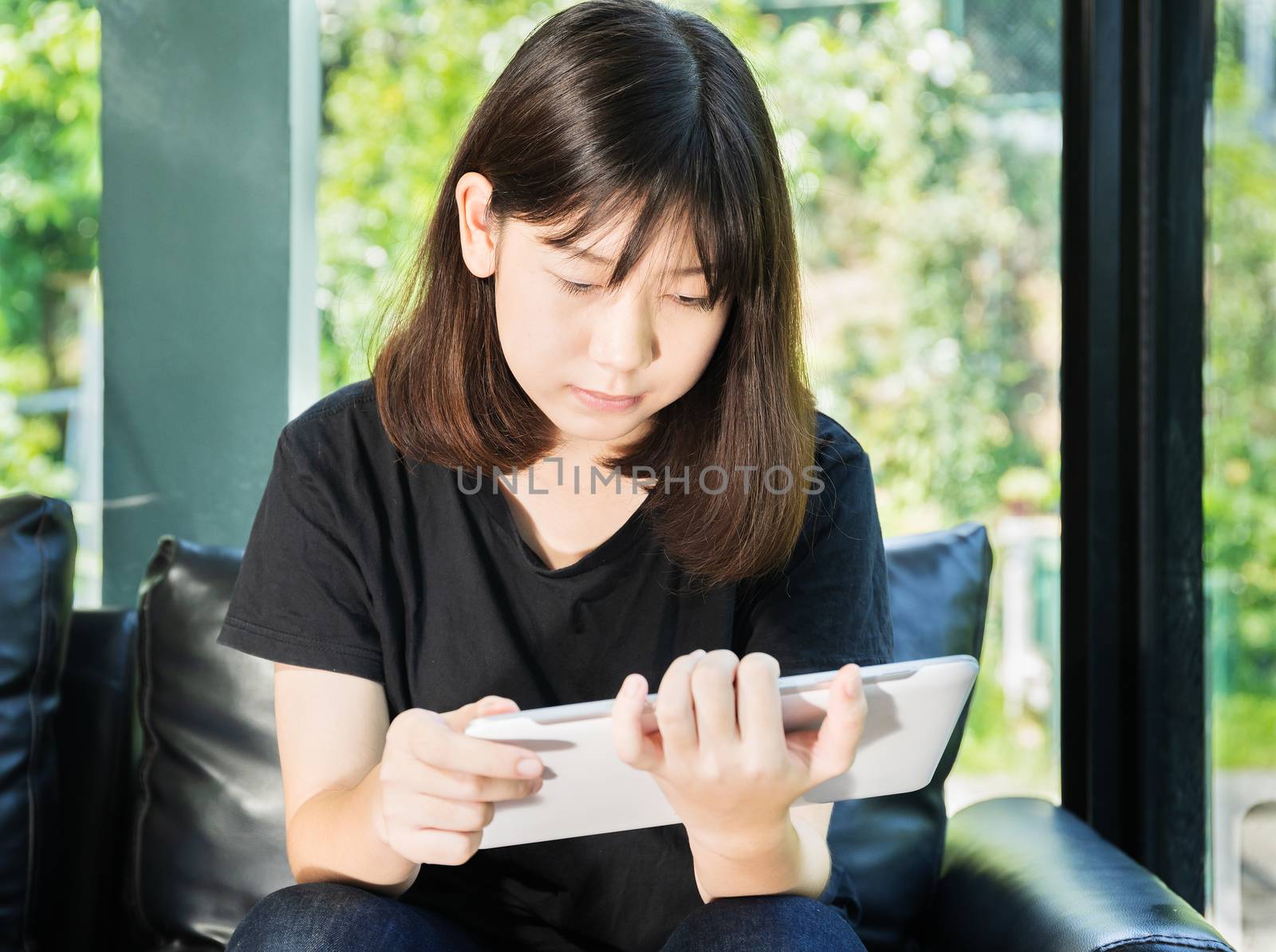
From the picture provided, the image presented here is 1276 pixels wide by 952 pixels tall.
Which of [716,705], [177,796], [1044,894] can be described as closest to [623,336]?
[716,705]

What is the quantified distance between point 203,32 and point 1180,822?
1.77m

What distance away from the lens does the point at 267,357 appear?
1652 mm

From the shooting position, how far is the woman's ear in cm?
95

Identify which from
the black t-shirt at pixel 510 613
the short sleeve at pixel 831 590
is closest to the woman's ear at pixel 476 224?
the black t-shirt at pixel 510 613

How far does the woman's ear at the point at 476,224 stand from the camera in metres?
0.95

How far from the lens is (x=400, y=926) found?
84 cm

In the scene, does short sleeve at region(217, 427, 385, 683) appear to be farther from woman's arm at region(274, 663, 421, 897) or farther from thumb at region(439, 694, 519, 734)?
thumb at region(439, 694, 519, 734)

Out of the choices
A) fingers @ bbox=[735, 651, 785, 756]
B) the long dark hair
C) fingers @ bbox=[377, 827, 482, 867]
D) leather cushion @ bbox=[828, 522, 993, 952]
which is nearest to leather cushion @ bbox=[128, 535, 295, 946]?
the long dark hair

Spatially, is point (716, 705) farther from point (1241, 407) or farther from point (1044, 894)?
point (1241, 407)

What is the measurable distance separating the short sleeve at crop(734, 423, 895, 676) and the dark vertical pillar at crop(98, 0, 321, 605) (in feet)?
2.98

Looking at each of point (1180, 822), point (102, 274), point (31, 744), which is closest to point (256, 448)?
point (102, 274)

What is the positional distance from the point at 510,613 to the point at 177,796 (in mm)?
532

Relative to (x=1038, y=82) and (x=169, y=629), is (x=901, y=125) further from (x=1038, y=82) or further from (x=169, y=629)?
(x=169, y=629)

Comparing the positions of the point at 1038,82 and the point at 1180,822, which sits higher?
the point at 1038,82
